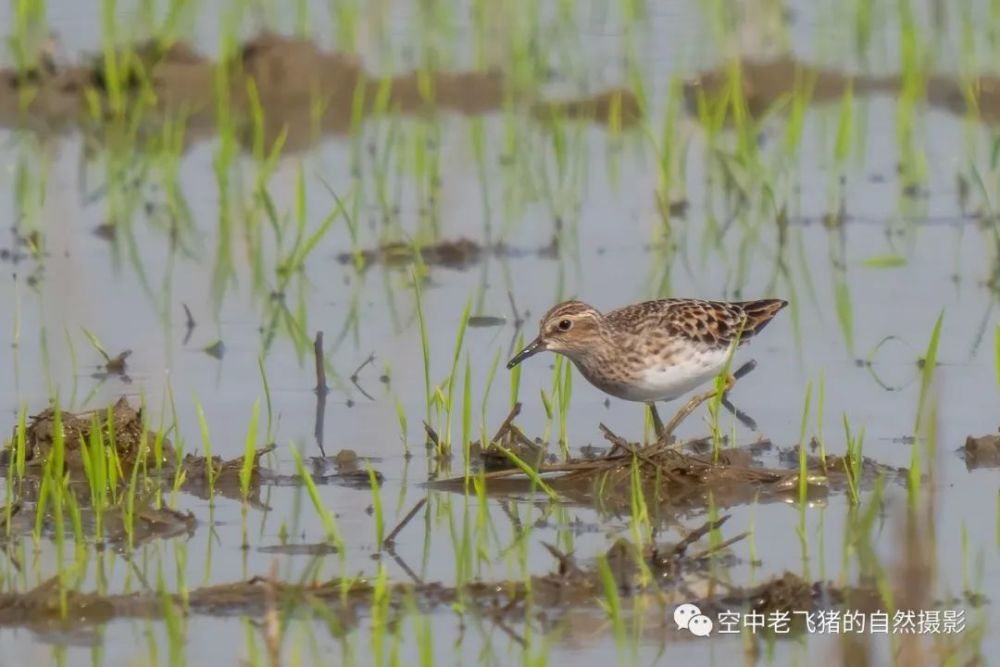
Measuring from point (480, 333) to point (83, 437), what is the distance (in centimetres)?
259

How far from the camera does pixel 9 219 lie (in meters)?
11.9

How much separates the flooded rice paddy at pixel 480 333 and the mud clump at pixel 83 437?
0.06ft

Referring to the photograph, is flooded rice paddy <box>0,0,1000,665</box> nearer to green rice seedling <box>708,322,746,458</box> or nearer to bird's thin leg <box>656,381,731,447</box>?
green rice seedling <box>708,322,746,458</box>

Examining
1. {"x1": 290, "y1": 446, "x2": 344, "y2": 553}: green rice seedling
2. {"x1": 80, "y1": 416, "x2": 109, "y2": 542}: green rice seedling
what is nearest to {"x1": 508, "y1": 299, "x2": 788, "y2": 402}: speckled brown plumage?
{"x1": 290, "y1": 446, "x2": 344, "y2": 553}: green rice seedling

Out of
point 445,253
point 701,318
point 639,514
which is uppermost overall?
point 445,253

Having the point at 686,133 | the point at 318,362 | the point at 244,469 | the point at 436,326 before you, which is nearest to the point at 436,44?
the point at 686,133

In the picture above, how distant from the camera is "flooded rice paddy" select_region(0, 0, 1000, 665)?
6395 millimetres

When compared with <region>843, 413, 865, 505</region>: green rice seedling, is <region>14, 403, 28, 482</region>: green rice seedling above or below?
above

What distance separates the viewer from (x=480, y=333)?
10086mm

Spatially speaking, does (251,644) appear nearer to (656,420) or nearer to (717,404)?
(717,404)

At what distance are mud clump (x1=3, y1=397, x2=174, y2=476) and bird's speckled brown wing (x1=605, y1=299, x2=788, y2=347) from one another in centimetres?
194

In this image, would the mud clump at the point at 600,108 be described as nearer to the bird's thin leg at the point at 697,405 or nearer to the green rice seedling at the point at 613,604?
the bird's thin leg at the point at 697,405

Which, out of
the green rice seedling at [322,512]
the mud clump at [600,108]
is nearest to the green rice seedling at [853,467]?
the green rice seedling at [322,512]

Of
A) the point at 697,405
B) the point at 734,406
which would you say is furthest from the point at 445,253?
the point at 697,405
